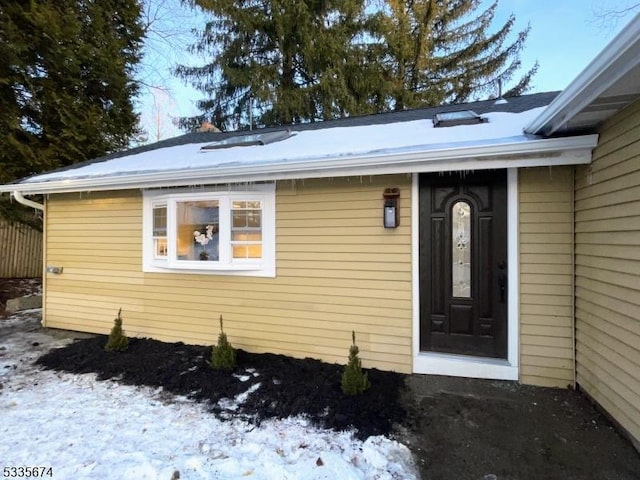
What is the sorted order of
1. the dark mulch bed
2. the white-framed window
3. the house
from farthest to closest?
the white-framed window, the dark mulch bed, the house

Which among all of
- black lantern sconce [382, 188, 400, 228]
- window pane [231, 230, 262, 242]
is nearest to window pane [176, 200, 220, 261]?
window pane [231, 230, 262, 242]

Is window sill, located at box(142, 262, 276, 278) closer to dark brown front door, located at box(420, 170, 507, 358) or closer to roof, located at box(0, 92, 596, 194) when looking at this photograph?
roof, located at box(0, 92, 596, 194)

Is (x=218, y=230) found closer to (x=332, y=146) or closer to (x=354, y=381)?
(x=332, y=146)

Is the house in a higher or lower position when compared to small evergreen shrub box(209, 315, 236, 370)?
higher

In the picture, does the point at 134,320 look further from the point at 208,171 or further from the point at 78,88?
the point at 78,88

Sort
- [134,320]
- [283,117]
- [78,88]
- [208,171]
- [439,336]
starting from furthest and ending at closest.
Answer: [283,117] < [78,88] < [134,320] < [208,171] < [439,336]

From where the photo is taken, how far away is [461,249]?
3.75m

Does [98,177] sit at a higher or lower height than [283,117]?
lower

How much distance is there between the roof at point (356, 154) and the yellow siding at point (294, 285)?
339mm

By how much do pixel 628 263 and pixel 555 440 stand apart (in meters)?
1.33

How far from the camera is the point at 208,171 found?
13.9ft

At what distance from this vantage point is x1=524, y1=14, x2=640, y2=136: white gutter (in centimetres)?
173

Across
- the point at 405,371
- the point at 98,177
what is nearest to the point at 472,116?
the point at 405,371

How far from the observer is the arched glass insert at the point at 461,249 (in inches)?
147
